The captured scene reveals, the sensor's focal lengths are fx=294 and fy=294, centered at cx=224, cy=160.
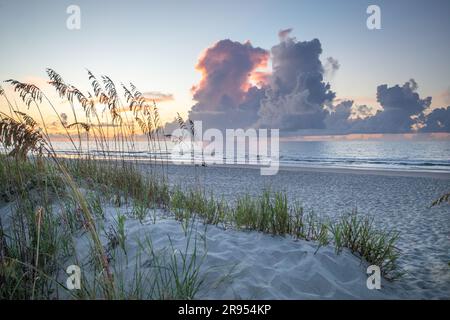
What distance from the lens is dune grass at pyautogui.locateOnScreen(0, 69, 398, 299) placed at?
8.26 ft

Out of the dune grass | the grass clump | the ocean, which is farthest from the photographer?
the ocean

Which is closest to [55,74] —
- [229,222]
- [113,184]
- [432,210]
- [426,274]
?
[113,184]

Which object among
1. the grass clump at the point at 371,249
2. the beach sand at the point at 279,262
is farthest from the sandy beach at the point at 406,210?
the grass clump at the point at 371,249

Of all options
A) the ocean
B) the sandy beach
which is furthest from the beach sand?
the ocean

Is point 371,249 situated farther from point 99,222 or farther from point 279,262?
point 99,222

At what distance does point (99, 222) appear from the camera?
411 centimetres

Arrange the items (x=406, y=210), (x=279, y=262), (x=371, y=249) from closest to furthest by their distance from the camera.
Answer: (x=279, y=262) → (x=371, y=249) → (x=406, y=210)

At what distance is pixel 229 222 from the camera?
4949mm

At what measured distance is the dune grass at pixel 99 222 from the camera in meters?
2.52

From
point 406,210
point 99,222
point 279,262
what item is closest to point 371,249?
point 279,262

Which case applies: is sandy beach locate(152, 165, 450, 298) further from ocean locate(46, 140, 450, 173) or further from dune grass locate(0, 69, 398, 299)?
ocean locate(46, 140, 450, 173)

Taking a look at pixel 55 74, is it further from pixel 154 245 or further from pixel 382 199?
pixel 382 199
